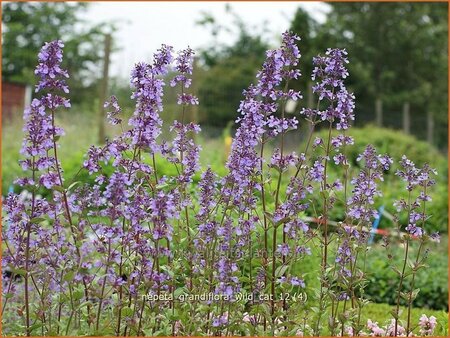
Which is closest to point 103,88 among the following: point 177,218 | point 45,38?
point 177,218

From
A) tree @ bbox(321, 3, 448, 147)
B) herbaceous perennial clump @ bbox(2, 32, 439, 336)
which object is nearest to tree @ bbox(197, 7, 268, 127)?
tree @ bbox(321, 3, 448, 147)

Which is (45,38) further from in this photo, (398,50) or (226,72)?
(398,50)

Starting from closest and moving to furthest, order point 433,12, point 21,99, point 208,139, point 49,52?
point 49,52 → point 208,139 → point 21,99 → point 433,12

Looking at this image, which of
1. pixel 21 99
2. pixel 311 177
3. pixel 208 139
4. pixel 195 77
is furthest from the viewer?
pixel 21 99

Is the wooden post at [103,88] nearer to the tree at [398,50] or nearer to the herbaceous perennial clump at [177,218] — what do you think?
the herbaceous perennial clump at [177,218]

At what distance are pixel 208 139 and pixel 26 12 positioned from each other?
13758 mm

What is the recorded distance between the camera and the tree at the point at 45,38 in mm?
24078

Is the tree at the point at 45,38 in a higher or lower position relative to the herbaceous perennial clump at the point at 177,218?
higher

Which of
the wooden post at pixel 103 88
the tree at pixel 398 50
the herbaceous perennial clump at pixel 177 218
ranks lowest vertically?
the herbaceous perennial clump at pixel 177 218

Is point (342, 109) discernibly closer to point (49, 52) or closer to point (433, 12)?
point (49, 52)

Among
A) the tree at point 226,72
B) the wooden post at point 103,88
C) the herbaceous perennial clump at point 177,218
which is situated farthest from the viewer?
the tree at point 226,72

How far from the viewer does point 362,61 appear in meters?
26.9

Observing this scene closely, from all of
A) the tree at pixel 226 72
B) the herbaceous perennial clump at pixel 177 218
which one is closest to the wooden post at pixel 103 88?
the tree at pixel 226 72

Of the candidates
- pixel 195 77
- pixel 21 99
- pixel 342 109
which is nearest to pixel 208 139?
pixel 195 77
